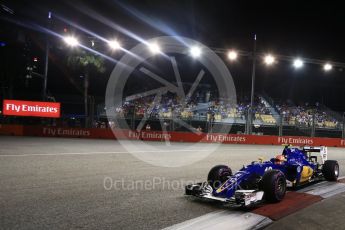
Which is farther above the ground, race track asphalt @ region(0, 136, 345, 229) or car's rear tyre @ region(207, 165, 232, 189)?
car's rear tyre @ region(207, 165, 232, 189)

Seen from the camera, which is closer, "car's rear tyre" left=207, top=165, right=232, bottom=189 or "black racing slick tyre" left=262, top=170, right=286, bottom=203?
"black racing slick tyre" left=262, top=170, right=286, bottom=203

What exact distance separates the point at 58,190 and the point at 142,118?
55.8ft

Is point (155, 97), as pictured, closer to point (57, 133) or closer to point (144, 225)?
point (57, 133)

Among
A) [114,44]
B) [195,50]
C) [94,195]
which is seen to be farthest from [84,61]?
[94,195]

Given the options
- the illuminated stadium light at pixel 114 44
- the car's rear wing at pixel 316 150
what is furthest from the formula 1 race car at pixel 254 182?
the illuminated stadium light at pixel 114 44

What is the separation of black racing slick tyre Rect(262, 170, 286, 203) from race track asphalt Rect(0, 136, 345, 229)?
909mm

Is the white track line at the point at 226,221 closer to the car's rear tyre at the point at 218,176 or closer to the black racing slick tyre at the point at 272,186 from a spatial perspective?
the black racing slick tyre at the point at 272,186

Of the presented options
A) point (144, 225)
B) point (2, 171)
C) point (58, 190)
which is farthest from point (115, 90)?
point (144, 225)

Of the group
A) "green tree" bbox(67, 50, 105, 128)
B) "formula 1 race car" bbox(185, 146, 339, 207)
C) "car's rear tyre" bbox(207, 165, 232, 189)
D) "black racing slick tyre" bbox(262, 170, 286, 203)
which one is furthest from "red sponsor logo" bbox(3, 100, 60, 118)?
"black racing slick tyre" bbox(262, 170, 286, 203)

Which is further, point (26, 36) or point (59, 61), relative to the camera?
point (59, 61)

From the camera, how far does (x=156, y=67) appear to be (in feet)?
115

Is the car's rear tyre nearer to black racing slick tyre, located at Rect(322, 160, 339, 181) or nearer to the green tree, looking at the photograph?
black racing slick tyre, located at Rect(322, 160, 339, 181)

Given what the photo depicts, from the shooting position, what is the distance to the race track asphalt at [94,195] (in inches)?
216

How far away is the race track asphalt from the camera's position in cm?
549
